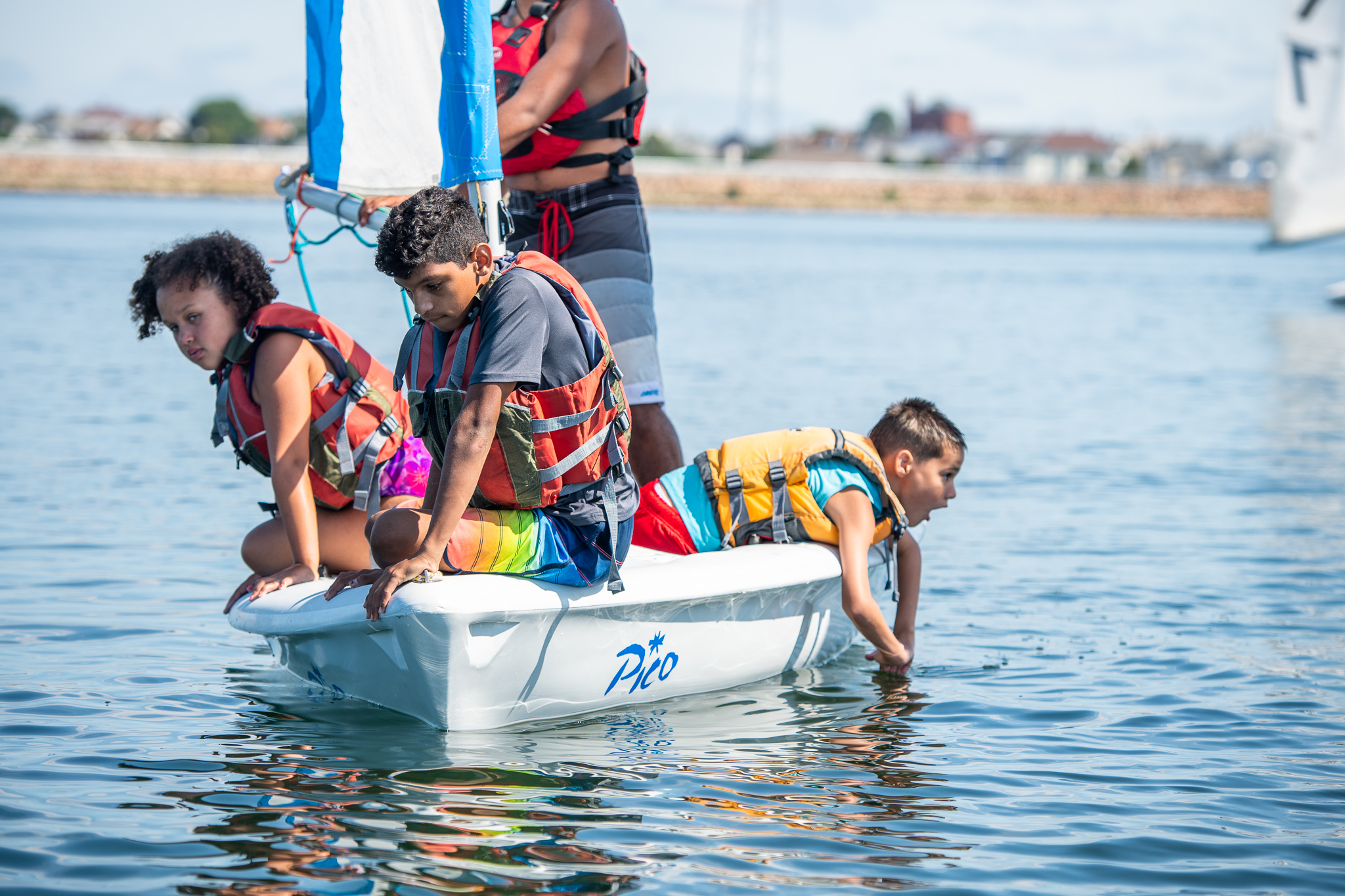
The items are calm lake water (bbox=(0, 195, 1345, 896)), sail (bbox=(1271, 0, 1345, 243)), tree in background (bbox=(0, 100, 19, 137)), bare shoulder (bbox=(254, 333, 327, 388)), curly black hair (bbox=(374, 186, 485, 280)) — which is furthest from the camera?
tree in background (bbox=(0, 100, 19, 137))

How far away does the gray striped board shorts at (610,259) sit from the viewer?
A: 495 centimetres

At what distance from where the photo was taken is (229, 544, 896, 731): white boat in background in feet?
12.4

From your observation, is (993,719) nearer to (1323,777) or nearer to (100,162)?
(1323,777)

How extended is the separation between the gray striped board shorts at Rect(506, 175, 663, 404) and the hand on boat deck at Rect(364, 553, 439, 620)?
1.44m

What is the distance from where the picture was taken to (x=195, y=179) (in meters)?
71.1

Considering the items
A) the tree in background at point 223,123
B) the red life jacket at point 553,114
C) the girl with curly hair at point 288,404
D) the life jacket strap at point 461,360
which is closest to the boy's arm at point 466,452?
the life jacket strap at point 461,360

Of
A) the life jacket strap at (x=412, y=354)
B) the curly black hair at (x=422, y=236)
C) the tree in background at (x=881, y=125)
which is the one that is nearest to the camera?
the curly black hair at (x=422, y=236)

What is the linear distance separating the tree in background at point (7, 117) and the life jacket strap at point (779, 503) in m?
120

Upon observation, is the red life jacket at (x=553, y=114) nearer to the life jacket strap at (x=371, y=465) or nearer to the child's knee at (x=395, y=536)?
the life jacket strap at (x=371, y=465)

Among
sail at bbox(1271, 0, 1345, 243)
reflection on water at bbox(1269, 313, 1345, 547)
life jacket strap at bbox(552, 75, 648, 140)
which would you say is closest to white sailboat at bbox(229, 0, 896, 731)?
life jacket strap at bbox(552, 75, 648, 140)

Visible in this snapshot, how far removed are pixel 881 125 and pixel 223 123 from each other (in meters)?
77.0

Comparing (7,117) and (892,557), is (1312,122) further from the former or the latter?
(7,117)

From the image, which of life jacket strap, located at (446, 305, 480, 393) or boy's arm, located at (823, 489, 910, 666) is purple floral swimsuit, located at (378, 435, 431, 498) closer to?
life jacket strap, located at (446, 305, 480, 393)

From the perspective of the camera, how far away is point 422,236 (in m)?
3.57
